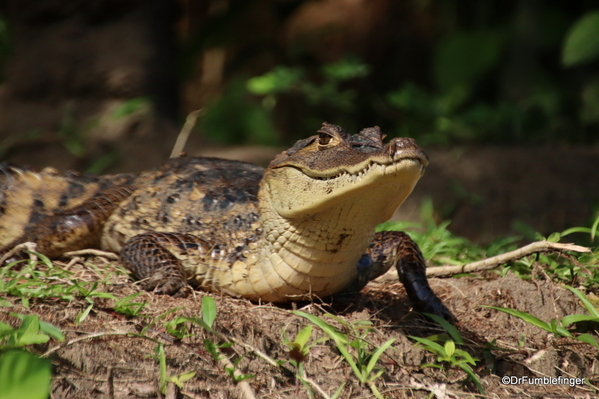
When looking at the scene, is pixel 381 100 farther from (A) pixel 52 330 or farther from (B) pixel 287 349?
(A) pixel 52 330

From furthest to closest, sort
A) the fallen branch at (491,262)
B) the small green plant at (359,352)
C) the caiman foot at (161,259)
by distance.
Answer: the fallen branch at (491,262) → the caiman foot at (161,259) → the small green plant at (359,352)

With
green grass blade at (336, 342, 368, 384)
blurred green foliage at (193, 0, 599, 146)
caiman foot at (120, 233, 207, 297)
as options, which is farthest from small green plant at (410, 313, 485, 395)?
blurred green foliage at (193, 0, 599, 146)

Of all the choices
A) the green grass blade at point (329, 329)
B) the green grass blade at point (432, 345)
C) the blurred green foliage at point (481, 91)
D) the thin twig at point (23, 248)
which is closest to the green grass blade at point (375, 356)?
the green grass blade at point (329, 329)

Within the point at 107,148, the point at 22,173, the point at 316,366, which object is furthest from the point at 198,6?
the point at 316,366

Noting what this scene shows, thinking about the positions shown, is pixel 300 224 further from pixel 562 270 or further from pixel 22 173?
pixel 22 173

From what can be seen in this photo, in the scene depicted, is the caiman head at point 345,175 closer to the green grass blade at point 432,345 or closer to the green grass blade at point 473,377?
the green grass blade at point 432,345

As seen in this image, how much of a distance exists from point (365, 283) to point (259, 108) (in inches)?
232

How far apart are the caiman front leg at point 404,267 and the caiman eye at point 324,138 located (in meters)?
0.78

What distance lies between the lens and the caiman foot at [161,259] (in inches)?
124

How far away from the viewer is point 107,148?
7078 mm

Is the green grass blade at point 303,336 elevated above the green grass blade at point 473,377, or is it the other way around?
the green grass blade at point 303,336

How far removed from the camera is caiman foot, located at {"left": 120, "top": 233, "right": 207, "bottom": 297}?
3152 mm

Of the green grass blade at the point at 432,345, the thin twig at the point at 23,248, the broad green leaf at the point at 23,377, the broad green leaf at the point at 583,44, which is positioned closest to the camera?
the broad green leaf at the point at 23,377

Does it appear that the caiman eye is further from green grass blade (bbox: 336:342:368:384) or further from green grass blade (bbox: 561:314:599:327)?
green grass blade (bbox: 561:314:599:327)
